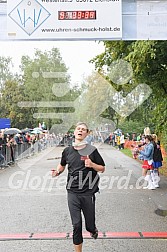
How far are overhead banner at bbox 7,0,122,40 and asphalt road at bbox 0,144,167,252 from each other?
3253 millimetres

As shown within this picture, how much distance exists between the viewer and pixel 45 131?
29.0 meters

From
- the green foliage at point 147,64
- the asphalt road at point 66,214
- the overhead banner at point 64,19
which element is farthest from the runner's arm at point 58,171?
the green foliage at point 147,64

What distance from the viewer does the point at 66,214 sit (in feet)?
24.6

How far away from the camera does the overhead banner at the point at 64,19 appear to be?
6.43 m

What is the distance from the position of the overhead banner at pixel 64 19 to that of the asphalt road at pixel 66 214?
325cm

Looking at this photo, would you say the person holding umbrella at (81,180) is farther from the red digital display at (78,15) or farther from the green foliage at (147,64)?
the green foliage at (147,64)

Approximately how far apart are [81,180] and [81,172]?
0.33ft

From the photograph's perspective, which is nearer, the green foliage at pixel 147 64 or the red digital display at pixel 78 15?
the red digital display at pixel 78 15

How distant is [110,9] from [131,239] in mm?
3759

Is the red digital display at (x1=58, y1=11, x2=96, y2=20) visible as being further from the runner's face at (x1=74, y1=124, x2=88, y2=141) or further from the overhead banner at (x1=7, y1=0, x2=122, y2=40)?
the runner's face at (x1=74, y1=124, x2=88, y2=141)

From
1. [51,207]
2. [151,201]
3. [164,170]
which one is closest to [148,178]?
[151,201]

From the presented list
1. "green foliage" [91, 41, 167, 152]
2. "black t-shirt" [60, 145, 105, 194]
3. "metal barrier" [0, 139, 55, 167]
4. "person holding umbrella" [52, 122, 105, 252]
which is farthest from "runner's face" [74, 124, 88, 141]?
"metal barrier" [0, 139, 55, 167]

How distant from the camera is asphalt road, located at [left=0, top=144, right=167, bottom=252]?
5422mm

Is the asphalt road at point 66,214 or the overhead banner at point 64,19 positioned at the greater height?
the overhead banner at point 64,19
